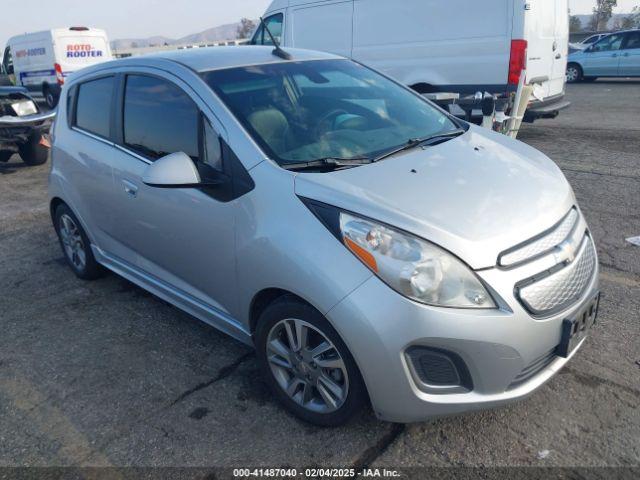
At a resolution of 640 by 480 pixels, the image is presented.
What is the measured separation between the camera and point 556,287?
2279 mm

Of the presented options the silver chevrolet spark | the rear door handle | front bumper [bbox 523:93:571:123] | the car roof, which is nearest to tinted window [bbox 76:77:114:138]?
the silver chevrolet spark

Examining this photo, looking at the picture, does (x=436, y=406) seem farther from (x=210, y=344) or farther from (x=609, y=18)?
(x=609, y=18)

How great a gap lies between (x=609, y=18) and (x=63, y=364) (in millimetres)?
62540

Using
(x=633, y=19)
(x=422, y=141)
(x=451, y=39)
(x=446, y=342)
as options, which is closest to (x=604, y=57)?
(x=451, y=39)

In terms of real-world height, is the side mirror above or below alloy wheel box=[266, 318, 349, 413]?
above

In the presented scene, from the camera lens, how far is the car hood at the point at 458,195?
7.32 ft

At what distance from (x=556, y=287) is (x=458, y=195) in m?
0.56

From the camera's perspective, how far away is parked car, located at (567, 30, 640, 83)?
690 inches

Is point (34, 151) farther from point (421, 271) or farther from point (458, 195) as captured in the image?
point (421, 271)

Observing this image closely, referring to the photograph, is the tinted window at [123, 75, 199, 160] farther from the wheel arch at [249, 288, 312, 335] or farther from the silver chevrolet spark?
the wheel arch at [249, 288, 312, 335]

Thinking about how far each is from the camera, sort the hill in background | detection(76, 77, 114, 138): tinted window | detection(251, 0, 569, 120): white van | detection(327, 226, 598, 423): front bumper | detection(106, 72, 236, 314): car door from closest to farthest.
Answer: detection(327, 226, 598, 423): front bumper → detection(106, 72, 236, 314): car door → detection(76, 77, 114, 138): tinted window → detection(251, 0, 569, 120): white van → the hill in background

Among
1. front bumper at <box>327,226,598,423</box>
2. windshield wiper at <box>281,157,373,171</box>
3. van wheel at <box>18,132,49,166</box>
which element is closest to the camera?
front bumper at <box>327,226,598,423</box>

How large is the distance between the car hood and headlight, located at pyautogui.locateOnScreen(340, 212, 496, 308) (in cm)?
5

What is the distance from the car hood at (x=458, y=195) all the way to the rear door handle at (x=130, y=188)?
1269mm
